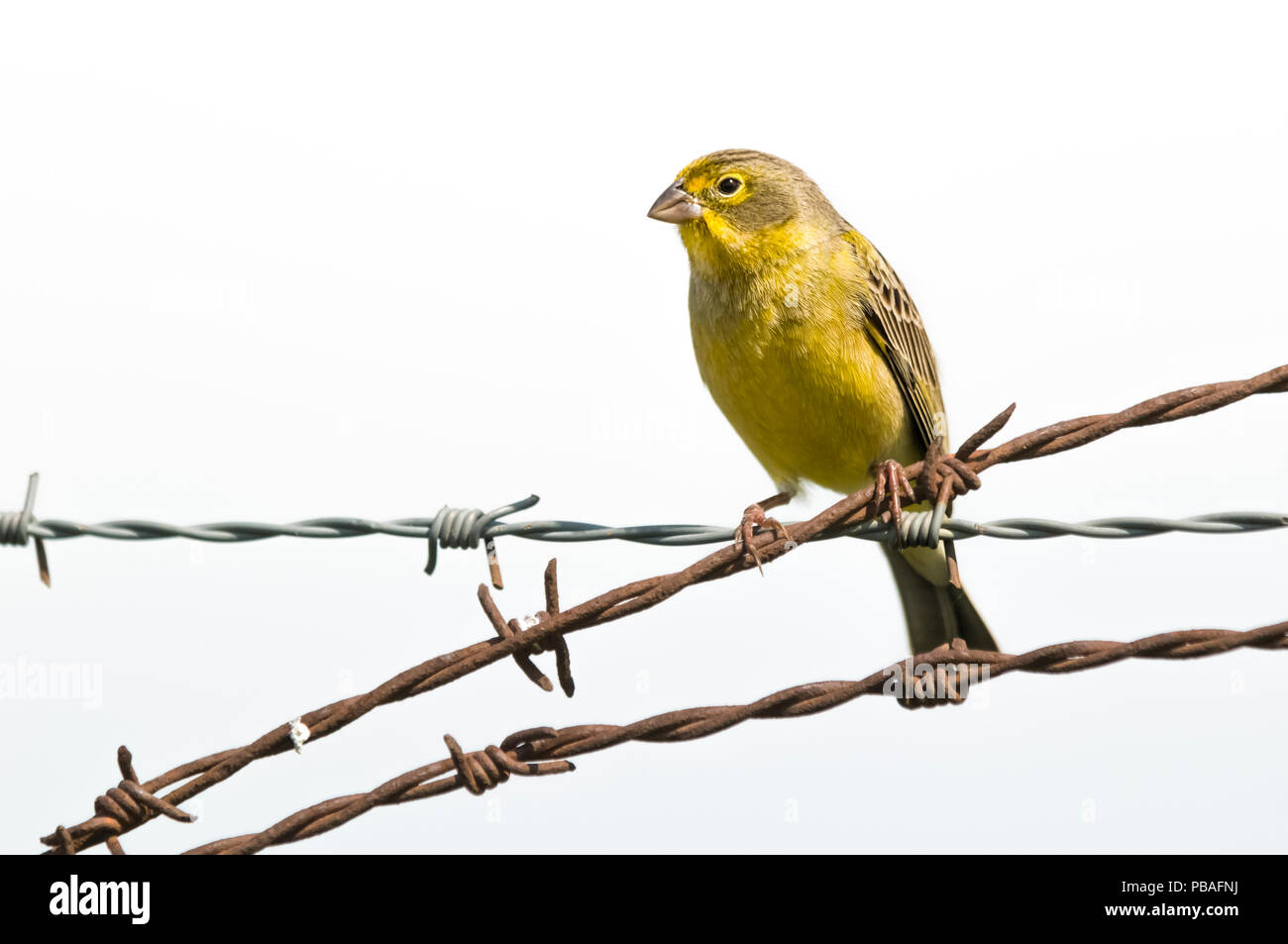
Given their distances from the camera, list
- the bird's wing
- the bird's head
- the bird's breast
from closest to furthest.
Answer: the bird's breast → the bird's wing → the bird's head

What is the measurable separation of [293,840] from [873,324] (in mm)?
3345

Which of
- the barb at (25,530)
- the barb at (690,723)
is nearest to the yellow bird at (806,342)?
the barb at (690,723)

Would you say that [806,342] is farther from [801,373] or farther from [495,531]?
[495,531]

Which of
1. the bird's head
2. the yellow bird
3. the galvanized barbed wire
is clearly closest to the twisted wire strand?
the galvanized barbed wire

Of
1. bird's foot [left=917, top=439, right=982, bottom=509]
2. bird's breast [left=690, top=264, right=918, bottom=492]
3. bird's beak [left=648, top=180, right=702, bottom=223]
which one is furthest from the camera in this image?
bird's beak [left=648, top=180, right=702, bottom=223]

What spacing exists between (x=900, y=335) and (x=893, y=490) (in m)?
2.29

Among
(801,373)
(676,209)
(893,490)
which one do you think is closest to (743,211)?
(676,209)

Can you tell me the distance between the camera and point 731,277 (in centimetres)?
559

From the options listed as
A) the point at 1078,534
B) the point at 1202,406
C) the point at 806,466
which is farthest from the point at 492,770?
the point at 806,466

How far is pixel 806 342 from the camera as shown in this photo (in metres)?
5.28

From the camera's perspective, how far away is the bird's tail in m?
5.96

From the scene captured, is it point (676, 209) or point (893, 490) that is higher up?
point (676, 209)

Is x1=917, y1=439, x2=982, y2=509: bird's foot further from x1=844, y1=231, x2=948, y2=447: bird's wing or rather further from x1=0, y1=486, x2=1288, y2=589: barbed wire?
x1=844, y1=231, x2=948, y2=447: bird's wing

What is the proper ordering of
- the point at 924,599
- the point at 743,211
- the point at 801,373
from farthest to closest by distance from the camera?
1. the point at 924,599
2. the point at 743,211
3. the point at 801,373
